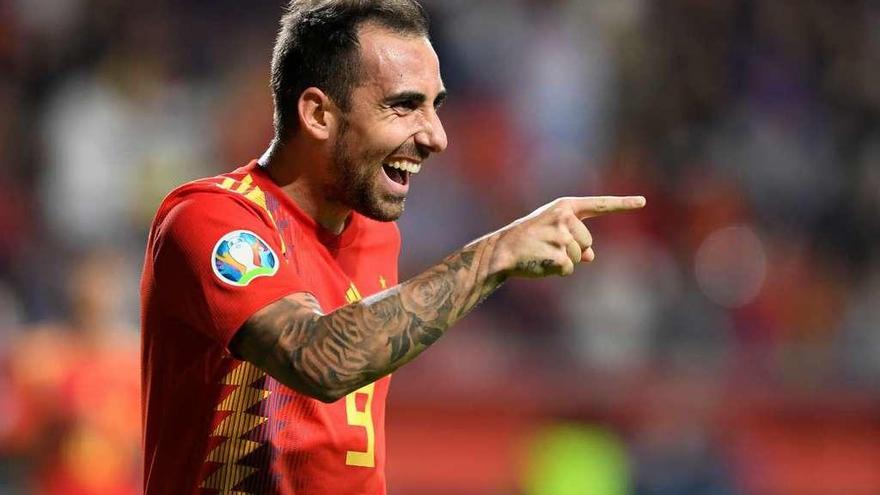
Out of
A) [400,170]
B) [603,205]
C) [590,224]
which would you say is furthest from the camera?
[590,224]

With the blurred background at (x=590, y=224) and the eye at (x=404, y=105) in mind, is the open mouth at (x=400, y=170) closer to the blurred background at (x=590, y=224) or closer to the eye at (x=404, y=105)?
the eye at (x=404, y=105)

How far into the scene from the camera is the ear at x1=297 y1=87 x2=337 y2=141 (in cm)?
348

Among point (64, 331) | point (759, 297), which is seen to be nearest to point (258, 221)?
point (64, 331)

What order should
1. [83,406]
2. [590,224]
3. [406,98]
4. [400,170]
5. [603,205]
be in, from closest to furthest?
[603,205]
[406,98]
[400,170]
[83,406]
[590,224]

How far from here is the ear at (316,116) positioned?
3.48 metres

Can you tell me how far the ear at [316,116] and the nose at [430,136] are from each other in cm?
22

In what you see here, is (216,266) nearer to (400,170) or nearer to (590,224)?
(400,170)

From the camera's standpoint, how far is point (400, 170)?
3.52m

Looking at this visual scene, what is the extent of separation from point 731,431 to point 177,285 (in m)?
5.74

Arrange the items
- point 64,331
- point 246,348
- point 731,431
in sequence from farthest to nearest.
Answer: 1. point 731,431
2. point 64,331
3. point 246,348

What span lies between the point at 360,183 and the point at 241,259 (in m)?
0.49

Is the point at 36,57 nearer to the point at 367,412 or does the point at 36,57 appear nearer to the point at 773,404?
the point at 773,404

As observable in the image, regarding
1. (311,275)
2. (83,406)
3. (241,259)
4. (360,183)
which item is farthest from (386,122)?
(83,406)

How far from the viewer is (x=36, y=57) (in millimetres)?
9898
